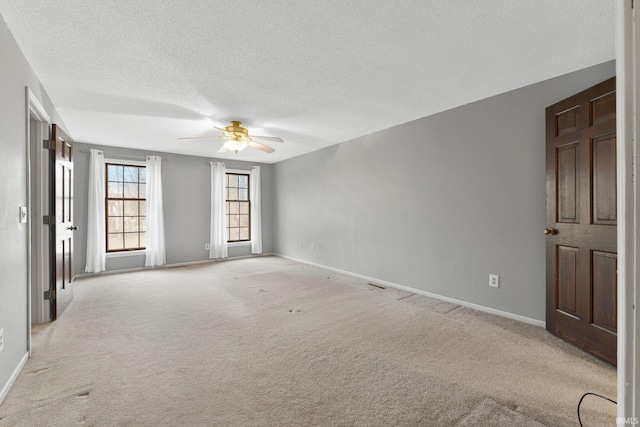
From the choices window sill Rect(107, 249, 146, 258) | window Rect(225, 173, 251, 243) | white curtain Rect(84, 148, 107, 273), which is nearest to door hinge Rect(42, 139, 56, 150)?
white curtain Rect(84, 148, 107, 273)

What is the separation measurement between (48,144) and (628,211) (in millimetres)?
4261

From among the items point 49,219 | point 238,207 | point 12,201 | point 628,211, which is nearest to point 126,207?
point 238,207

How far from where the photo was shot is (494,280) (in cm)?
309

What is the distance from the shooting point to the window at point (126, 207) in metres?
5.50

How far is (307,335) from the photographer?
8.64 feet

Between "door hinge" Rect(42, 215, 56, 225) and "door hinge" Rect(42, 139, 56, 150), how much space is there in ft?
2.33

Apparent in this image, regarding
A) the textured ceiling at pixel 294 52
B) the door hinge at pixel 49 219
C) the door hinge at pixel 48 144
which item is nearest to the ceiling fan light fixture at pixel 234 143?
the textured ceiling at pixel 294 52

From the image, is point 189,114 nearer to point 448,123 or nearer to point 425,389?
point 448,123

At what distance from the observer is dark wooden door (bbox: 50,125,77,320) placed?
297 cm

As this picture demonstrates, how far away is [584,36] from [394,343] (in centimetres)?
277

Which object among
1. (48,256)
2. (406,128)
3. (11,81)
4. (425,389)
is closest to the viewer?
(425,389)

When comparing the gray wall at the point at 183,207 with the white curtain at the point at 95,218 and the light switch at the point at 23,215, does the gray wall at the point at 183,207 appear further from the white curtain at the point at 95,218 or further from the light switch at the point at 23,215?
the light switch at the point at 23,215

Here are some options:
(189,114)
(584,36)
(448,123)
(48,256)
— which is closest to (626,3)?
(584,36)

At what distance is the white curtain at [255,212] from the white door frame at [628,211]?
6.73m
